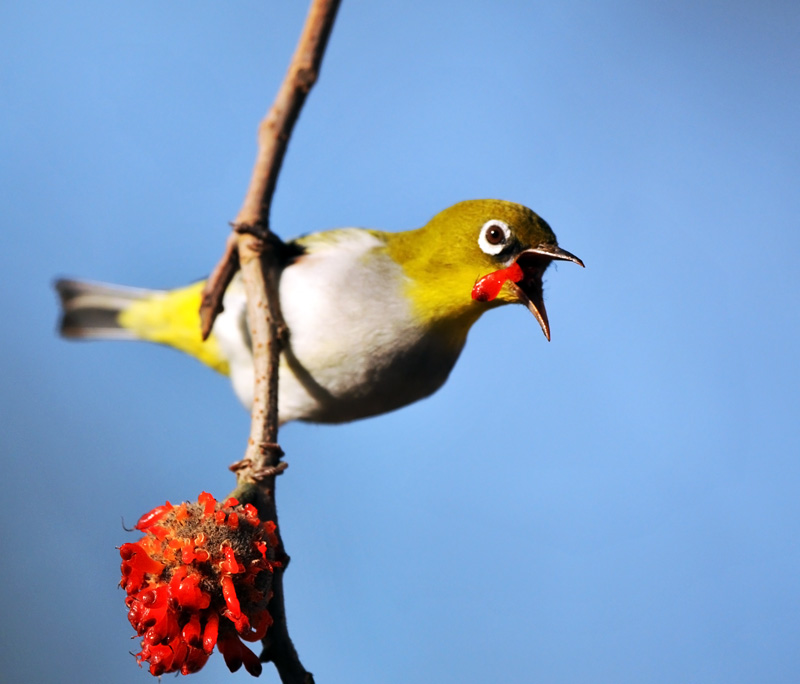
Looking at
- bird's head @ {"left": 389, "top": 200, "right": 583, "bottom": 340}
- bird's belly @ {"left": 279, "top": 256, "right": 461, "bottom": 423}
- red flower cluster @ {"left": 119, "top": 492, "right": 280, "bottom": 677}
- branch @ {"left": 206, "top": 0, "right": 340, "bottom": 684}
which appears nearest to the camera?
red flower cluster @ {"left": 119, "top": 492, "right": 280, "bottom": 677}

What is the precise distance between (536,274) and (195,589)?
1859 millimetres

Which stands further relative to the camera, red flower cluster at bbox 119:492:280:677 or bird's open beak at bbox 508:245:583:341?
bird's open beak at bbox 508:245:583:341

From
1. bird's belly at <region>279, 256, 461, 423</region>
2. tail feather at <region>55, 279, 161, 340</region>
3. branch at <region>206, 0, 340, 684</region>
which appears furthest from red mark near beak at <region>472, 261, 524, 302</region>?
tail feather at <region>55, 279, 161, 340</region>

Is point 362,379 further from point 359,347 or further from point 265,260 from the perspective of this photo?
point 265,260

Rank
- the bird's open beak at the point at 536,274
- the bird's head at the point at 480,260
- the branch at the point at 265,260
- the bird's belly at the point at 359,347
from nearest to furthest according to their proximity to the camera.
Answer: the branch at the point at 265,260 < the bird's open beak at the point at 536,274 < the bird's head at the point at 480,260 < the bird's belly at the point at 359,347

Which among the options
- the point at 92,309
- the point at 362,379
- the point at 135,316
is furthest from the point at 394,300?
the point at 92,309

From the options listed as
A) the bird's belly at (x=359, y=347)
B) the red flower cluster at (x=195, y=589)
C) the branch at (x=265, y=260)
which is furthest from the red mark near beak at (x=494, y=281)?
the red flower cluster at (x=195, y=589)

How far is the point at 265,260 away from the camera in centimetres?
287

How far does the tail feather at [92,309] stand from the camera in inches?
173

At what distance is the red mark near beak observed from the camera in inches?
120

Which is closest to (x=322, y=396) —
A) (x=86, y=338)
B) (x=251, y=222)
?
(x=251, y=222)

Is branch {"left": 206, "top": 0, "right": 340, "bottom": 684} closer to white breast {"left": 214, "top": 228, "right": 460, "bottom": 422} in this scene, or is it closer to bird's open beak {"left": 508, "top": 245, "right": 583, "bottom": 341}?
white breast {"left": 214, "top": 228, "right": 460, "bottom": 422}

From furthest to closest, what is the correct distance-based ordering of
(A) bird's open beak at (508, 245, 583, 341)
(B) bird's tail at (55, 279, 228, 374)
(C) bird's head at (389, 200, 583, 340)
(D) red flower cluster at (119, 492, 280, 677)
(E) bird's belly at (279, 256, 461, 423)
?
(B) bird's tail at (55, 279, 228, 374), (E) bird's belly at (279, 256, 461, 423), (C) bird's head at (389, 200, 583, 340), (A) bird's open beak at (508, 245, 583, 341), (D) red flower cluster at (119, 492, 280, 677)

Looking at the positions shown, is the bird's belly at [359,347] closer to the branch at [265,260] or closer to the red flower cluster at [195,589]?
the branch at [265,260]
